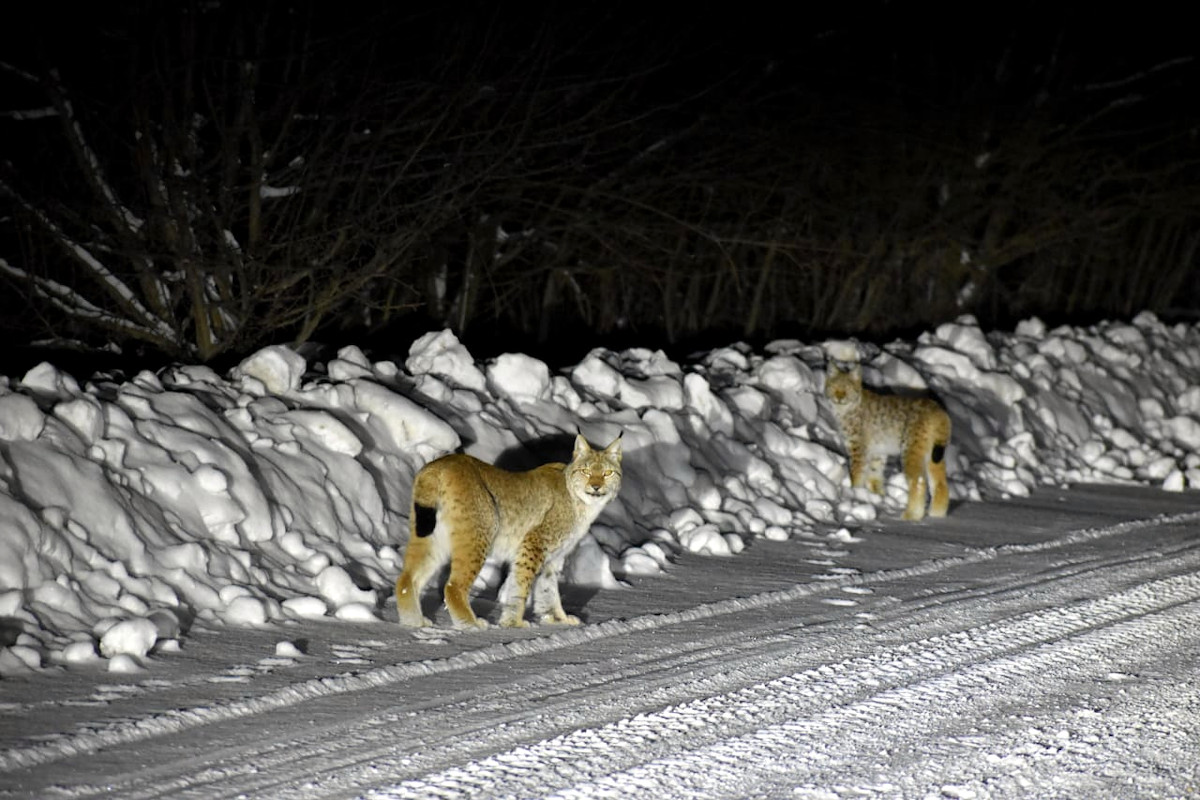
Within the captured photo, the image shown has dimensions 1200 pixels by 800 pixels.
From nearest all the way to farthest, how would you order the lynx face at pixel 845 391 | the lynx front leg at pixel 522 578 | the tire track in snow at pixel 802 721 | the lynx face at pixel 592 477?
the tire track in snow at pixel 802 721, the lynx front leg at pixel 522 578, the lynx face at pixel 592 477, the lynx face at pixel 845 391

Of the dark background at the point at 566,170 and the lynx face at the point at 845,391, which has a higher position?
the dark background at the point at 566,170

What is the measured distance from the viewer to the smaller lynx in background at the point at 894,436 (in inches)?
452

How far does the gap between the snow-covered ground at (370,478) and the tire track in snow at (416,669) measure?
3 cm

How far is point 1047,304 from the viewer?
26578mm

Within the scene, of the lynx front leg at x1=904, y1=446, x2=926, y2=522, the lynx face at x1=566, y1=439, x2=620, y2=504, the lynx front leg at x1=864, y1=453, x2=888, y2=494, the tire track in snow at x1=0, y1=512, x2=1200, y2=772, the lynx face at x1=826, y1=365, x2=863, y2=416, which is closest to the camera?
the tire track in snow at x1=0, y1=512, x2=1200, y2=772

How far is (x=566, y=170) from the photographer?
15297 millimetres

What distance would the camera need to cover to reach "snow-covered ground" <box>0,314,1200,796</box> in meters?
6.77

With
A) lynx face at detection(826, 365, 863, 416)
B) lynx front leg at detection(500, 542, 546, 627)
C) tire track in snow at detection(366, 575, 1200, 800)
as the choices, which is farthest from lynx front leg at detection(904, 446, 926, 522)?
lynx front leg at detection(500, 542, 546, 627)

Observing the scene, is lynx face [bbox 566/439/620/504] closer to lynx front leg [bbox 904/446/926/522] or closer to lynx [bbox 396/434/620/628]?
lynx [bbox 396/434/620/628]

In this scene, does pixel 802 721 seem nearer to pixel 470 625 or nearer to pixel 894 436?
pixel 470 625

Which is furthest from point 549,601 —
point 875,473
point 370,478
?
point 875,473

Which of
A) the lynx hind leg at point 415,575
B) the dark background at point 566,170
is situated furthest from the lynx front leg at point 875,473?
the lynx hind leg at point 415,575

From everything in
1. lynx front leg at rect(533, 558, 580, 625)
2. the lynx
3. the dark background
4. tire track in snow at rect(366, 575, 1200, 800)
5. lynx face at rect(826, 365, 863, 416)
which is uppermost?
the dark background

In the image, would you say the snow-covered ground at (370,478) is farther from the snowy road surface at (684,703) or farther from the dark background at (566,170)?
the dark background at (566,170)
